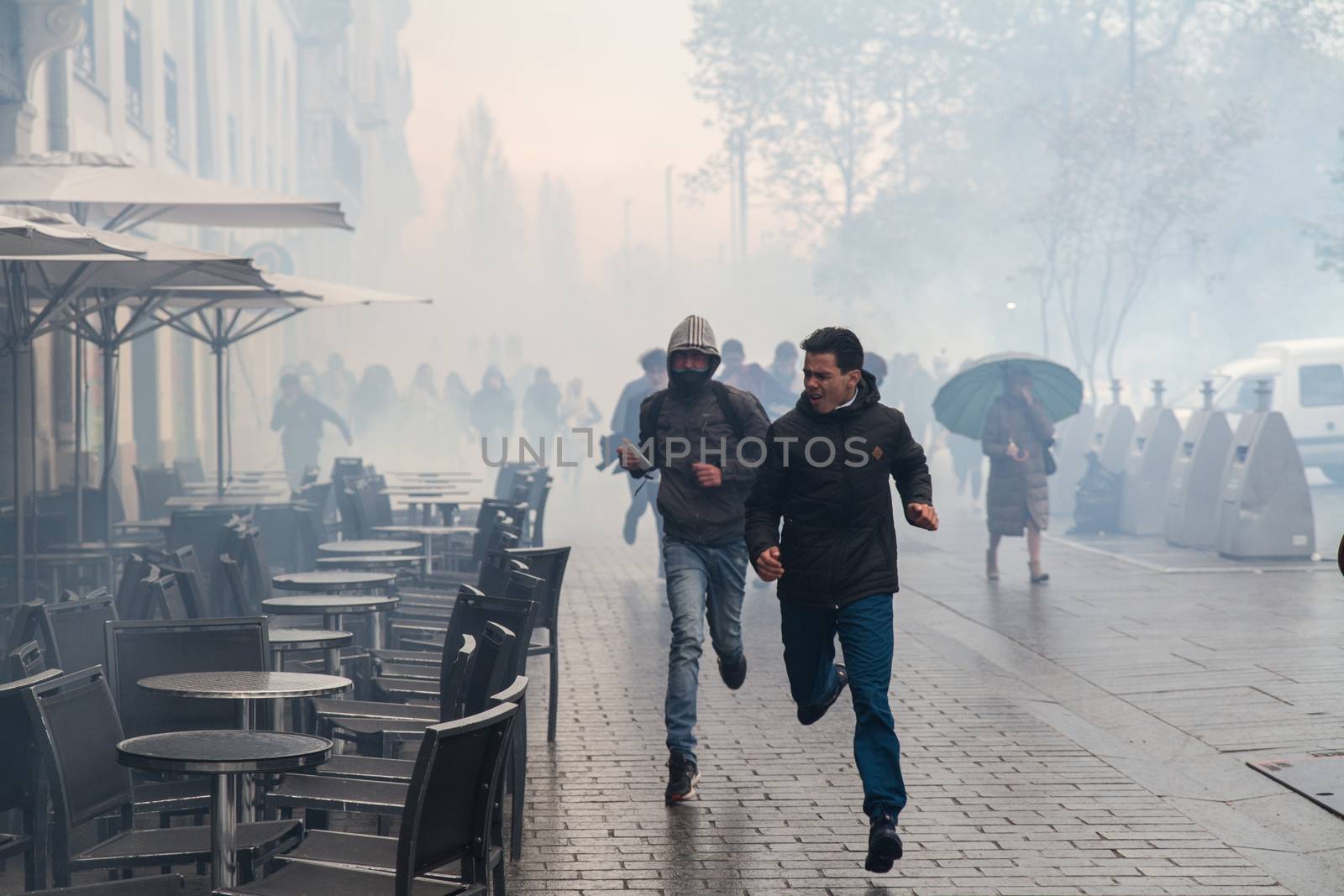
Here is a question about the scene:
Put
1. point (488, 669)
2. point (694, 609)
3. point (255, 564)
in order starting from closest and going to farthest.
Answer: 1. point (488, 669)
2. point (694, 609)
3. point (255, 564)

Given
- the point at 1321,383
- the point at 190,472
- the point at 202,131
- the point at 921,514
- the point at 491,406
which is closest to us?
the point at 921,514

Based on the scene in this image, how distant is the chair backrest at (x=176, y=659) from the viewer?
17.5 feet

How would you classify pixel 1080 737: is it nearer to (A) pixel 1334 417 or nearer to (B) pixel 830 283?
(A) pixel 1334 417

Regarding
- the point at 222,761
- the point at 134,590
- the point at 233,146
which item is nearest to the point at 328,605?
the point at 134,590

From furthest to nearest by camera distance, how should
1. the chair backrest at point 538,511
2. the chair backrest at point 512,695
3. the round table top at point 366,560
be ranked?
the chair backrest at point 538,511 → the round table top at point 366,560 → the chair backrest at point 512,695

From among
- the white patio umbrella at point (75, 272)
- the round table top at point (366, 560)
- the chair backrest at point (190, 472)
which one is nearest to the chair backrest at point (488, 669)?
the white patio umbrella at point (75, 272)

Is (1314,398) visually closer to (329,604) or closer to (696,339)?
(696,339)

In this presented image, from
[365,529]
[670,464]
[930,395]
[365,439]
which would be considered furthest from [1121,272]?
[670,464]

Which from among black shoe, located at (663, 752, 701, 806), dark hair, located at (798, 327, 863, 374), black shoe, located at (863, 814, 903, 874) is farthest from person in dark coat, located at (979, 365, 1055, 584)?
black shoe, located at (863, 814, 903, 874)

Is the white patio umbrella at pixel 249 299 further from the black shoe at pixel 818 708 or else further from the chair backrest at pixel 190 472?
the black shoe at pixel 818 708

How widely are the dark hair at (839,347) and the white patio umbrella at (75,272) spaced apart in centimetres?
311

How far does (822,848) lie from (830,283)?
4219 centimetres

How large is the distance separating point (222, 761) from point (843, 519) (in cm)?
248

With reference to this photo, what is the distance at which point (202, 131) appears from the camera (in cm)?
2781
